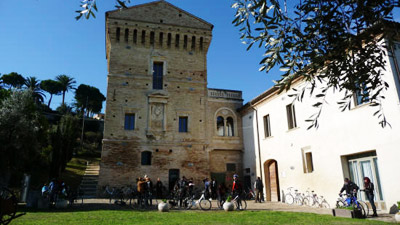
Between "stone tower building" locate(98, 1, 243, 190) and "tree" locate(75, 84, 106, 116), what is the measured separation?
34.9m

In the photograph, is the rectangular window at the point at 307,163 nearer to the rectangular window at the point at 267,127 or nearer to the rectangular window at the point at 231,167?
the rectangular window at the point at 267,127

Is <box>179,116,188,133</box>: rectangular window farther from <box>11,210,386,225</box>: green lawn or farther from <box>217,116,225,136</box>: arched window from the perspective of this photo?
<box>11,210,386,225</box>: green lawn

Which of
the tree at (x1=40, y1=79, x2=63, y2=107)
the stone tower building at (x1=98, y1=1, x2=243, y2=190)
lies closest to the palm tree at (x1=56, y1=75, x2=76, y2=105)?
the tree at (x1=40, y1=79, x2=63, y2=107)

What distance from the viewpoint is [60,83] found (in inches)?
2142

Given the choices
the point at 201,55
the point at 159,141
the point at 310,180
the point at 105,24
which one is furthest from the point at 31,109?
the point at 310,180

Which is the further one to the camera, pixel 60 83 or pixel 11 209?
pixel 60 83

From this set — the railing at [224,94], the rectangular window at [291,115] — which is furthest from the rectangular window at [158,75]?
the rectangular window at [291,115]

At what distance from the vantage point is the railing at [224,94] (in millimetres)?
22469

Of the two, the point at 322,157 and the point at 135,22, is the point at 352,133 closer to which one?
the point at 322,157

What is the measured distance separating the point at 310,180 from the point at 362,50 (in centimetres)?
1153

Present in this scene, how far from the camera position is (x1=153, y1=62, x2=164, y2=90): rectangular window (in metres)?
21.5

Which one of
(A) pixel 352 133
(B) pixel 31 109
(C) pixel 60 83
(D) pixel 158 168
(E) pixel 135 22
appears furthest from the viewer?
(C) pixel 60 83

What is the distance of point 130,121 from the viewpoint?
20266 millimetres

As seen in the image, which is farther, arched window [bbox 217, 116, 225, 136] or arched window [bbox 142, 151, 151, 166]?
arched window [bbox 217, 116, 225, 136]
